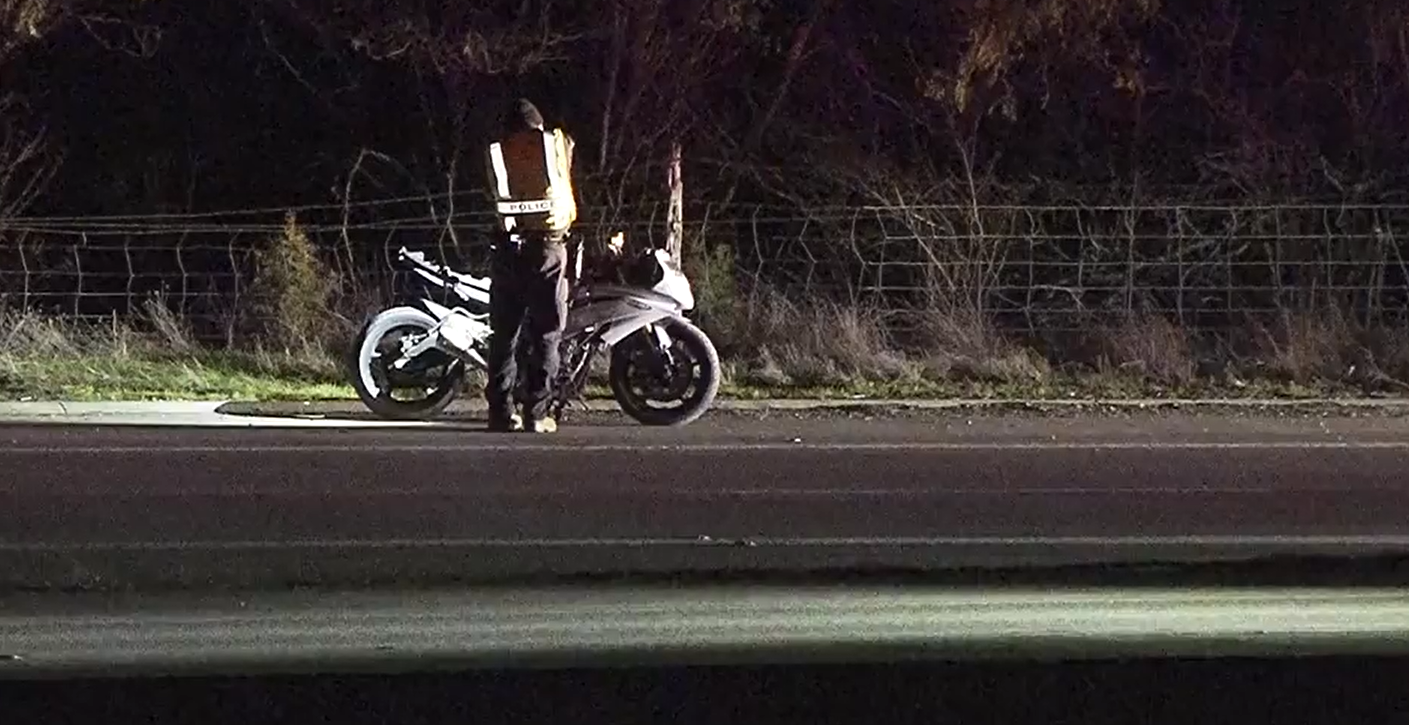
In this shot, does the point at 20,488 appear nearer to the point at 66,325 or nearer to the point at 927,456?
the point at 927,456

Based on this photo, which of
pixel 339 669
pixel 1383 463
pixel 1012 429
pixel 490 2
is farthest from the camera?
pixel 490 2

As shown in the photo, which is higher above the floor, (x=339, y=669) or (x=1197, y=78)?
(x=1197, y=78)

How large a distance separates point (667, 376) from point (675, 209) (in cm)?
625

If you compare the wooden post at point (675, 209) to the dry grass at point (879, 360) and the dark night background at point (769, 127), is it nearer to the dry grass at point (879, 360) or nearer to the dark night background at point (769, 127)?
the dark night background at point (769, 127)

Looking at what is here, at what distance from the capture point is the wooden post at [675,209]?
723 inches

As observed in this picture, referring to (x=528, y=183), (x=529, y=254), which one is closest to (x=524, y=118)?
(x=528, y=183)

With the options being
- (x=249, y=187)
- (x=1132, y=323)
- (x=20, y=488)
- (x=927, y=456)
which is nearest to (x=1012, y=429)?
(x=927, y=456)

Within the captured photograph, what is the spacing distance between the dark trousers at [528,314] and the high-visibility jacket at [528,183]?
12cm

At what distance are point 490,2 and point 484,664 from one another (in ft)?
47.5

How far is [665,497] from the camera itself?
32.6 ft

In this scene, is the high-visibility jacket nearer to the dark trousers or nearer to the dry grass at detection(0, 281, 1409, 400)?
the dark trousers

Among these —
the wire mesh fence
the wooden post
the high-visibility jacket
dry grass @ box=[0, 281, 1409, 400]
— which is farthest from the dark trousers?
the wire mesh fence

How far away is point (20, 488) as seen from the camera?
10242 millimetres

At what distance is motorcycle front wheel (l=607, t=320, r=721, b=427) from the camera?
1272 cm
